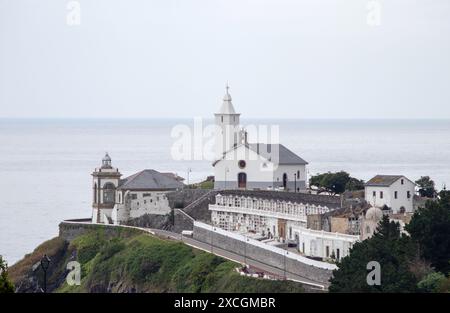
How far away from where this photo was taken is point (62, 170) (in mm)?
161375

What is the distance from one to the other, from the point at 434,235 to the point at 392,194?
10569mm

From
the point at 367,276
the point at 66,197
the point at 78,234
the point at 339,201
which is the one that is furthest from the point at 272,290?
the point at 66,197

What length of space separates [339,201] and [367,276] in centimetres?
1531

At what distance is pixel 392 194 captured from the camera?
65188 mm

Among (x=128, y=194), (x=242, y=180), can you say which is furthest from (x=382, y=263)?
(x=242, y=180)

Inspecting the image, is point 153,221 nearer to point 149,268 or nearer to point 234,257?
point 149,268

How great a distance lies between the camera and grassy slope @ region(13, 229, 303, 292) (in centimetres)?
5862

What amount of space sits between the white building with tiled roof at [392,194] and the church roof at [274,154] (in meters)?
10.9

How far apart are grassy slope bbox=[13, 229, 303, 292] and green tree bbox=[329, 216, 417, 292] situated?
298 centimetres

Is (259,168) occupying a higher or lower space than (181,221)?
higher

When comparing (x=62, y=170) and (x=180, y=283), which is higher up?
(x=62, y=170)

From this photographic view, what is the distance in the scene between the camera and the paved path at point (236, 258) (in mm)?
56719
